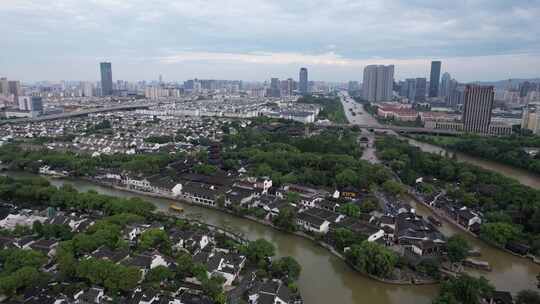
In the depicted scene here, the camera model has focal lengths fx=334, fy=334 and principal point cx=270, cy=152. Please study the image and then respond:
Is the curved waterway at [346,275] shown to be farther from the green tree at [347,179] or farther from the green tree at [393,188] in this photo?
the green tree at [347,179]

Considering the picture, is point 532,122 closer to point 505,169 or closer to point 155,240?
point 505,169

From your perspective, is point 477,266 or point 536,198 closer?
point 477,266

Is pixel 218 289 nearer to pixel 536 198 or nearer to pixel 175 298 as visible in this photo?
pixel 175 298

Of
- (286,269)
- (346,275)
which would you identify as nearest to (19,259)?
(286,269)

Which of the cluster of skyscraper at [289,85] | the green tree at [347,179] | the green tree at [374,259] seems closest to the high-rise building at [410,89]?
the cluster of skyscraper at [289,85]

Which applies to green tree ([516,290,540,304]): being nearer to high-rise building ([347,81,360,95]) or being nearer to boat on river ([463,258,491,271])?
boat on river ([463,258,491,271])

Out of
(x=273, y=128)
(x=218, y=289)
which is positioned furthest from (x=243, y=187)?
(x=273, y=128)
